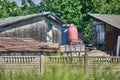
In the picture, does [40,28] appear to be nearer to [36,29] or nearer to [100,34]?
[36,29]

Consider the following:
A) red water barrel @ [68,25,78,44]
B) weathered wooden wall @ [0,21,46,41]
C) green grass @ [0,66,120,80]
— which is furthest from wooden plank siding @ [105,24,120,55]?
green grass @ [0,66,120,80]

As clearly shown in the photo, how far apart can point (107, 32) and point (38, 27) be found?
703 cm

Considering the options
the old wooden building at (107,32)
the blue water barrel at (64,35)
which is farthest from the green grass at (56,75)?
the old wooden building at (107,32)

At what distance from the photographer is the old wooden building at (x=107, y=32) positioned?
4041cm

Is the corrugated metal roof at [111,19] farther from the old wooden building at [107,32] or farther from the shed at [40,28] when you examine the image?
the shed at [40,28]

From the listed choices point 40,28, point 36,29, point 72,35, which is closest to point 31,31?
point 36,29

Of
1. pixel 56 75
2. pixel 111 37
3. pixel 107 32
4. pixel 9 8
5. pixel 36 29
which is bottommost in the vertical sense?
pixel 111 37

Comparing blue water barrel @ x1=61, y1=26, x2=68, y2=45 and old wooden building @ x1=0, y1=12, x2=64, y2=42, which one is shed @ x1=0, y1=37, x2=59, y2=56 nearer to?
old wooden building @ x1=0, y1=12, x2=64, y2=42

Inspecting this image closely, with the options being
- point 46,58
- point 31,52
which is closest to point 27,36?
point 31,52

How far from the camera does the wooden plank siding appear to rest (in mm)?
40972

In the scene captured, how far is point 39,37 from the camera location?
40.0 meters

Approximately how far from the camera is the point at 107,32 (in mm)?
42625

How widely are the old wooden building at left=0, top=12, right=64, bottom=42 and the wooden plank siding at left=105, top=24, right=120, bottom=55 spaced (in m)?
4.91

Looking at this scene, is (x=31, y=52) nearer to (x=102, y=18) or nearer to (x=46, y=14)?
(x=46, y=14)
